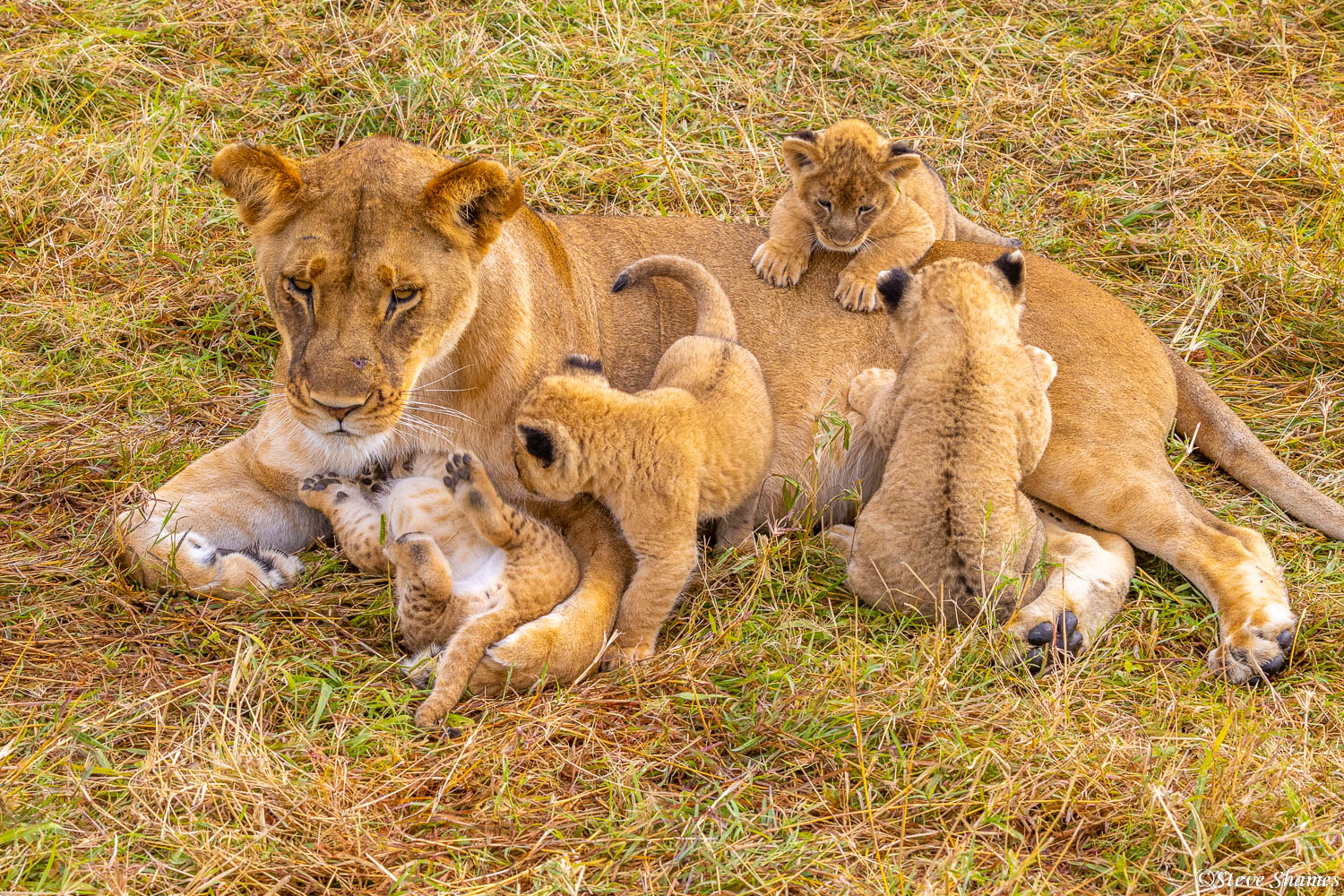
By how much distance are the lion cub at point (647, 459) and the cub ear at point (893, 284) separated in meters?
0.56

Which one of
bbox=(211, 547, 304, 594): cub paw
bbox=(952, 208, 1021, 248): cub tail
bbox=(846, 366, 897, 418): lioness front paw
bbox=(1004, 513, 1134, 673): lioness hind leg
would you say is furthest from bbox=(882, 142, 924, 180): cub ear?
bbox=(211, 547, 304, 594): cub paw

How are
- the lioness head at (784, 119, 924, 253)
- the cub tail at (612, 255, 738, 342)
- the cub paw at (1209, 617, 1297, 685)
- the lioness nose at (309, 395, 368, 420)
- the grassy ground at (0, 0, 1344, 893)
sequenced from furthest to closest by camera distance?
the lioness head at (784, 119, 924, 253) < the cub tail at (612, 255, 738, 342) < the cub paw at (1209, 617, 1297, 685) < the lioness nose at (309, 395, 368, 420) < the grassy ground at (0, 0, 1344, 893)

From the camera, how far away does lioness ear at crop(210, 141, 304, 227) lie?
3.21m

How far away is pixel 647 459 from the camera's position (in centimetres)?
351

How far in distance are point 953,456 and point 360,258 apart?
172 cm

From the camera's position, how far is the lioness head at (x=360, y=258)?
126 inches

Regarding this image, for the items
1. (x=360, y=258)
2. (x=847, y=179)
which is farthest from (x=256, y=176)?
(x=847, y=179)

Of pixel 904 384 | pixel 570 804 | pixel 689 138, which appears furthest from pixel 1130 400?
pixel 689 138

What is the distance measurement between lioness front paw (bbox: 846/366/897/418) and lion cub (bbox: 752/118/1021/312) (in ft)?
0.92

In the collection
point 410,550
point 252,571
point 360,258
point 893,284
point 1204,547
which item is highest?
point 360,258

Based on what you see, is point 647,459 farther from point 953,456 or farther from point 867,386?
point 867,386

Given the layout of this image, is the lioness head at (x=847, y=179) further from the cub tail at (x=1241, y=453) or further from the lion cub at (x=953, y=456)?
the cub tail at (x=1241, y=453)

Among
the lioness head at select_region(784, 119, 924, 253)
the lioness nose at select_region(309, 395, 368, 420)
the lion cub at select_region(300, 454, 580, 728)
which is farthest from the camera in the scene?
the lioness head at select_region(784, 119, 924, 253)

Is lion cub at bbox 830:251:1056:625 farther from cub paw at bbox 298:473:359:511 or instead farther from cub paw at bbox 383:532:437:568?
→ cub paw at bbox 298:473:359:511
